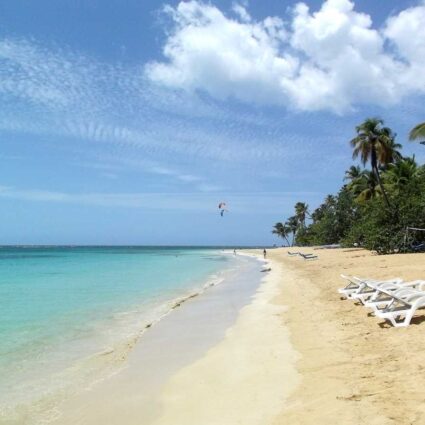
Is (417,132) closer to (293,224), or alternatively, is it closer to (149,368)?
(149,368)

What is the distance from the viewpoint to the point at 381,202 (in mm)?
33094

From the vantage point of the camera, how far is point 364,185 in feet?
171

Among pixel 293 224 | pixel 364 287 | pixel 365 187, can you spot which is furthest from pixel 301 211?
pixel 364 287

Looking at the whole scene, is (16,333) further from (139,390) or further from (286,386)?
(286,386)

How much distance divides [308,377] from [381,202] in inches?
1159

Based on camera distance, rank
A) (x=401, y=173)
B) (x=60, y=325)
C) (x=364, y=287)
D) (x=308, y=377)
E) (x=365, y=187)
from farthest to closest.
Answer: (x=365, y=187), (x=401, y=173), (x=60, y=325), (x=364, y=287), (x=308, y=377)

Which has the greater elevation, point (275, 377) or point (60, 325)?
point (275, 377)

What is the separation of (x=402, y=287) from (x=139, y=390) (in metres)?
6.19

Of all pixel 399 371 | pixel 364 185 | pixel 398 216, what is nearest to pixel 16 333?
pixel 399 371

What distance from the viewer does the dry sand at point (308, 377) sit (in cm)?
470

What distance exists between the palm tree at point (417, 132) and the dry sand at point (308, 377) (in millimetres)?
18920

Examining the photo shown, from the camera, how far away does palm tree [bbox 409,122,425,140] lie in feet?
84.0

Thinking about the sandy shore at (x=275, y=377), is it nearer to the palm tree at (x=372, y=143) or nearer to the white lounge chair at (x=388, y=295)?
the white lounge chair at (x=388, y=295)

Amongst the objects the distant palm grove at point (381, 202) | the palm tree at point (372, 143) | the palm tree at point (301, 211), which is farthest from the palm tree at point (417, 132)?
the palm tree at point (301, 211)
